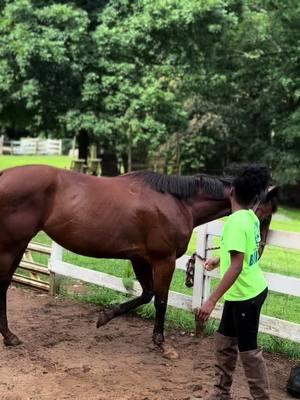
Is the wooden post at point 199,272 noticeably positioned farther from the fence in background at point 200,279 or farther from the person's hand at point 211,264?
the person's hand at point 211,264

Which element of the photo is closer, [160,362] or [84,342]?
[160,362]

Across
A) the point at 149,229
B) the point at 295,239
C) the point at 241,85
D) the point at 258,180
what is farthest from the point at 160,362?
the point at 241,85

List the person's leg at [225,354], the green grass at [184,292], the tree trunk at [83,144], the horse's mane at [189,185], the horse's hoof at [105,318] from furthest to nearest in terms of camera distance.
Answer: the tree trunk at [83,144], the green grass at [184,292], the horse's hoof at [105,318], the horse's mane at [189,185], the person's leg at [225,354]

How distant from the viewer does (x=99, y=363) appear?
15.2ft

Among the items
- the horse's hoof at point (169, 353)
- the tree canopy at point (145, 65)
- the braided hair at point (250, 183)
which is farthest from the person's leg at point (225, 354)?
the tree canopy at point (145, 65)

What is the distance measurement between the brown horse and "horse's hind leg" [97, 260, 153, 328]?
0.25 m

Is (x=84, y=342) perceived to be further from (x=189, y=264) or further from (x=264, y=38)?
(x=264, y=38)

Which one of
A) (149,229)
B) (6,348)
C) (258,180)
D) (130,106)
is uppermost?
(130,106)

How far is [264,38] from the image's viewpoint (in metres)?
19.6

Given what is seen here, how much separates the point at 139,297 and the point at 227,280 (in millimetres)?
2201

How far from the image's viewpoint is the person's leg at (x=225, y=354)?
366cm

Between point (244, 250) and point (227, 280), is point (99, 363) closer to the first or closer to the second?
point (227, 280)

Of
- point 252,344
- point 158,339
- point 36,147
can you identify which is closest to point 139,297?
point 158,339

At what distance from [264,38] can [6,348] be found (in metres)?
17.1
